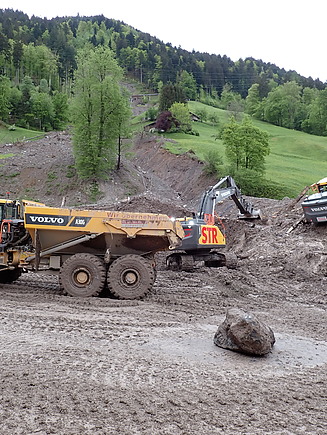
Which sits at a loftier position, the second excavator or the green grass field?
the green grass field

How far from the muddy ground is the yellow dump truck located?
0.54 m

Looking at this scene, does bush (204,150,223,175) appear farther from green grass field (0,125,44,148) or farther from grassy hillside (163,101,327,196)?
green grass field (0,125,44,148)

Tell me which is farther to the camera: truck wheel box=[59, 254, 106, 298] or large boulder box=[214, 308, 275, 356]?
truck wheel box=[59, 254, 106, 298]

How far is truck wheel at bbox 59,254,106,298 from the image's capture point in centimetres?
1032

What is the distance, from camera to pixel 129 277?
1041 centimetres

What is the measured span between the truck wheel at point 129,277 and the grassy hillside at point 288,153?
23.0m

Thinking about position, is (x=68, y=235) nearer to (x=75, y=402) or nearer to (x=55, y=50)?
(x=75, y=402)

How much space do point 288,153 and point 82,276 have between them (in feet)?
176

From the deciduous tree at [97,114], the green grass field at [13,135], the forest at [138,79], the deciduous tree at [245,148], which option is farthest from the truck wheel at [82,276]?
the green grass field at [13,135]

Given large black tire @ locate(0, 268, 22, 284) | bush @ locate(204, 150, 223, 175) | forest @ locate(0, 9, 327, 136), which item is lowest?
large black tire @ locate(0, 268, 22, 284)

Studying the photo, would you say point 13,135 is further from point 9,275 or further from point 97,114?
point 9,275

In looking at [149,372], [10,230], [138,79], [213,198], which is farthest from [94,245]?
[138,79]

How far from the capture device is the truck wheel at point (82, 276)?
10.3 meters

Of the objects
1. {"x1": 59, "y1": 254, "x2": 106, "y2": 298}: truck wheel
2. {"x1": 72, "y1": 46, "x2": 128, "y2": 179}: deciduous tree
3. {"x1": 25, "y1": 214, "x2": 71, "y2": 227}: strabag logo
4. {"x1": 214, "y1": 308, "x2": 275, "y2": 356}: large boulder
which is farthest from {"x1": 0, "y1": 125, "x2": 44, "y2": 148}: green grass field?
{"x1": 214, "y1": 308, "x2": 275, "y2": 356}: large boulder
